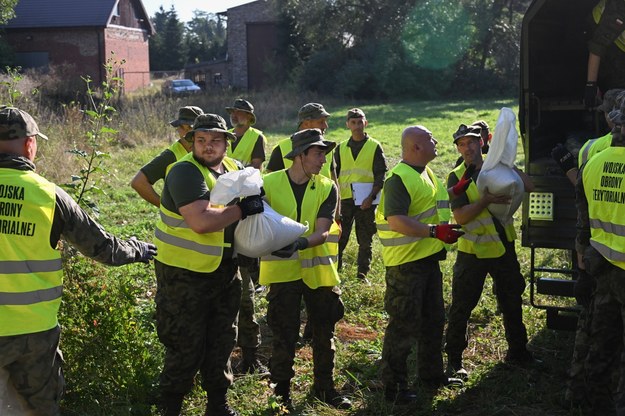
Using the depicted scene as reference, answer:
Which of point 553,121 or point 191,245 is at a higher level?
point 553,121

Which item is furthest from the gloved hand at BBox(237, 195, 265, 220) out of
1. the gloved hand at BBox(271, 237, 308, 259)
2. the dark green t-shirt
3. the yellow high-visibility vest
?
the yellow high-visibility vest

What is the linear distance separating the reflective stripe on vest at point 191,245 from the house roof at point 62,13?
40.1 meters

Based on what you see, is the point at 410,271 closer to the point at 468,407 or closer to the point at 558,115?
the point at 468,407

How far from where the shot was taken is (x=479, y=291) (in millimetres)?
6109

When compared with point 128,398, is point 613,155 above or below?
above

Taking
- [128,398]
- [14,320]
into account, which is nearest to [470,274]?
[128,398]

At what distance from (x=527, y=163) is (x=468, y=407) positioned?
206 centimetres

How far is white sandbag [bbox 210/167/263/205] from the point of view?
4.66 m

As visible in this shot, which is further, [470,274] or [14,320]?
[470,274]

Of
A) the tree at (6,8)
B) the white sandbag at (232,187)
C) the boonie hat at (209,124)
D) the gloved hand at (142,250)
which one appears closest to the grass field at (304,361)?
the gloved hand at (142,250)

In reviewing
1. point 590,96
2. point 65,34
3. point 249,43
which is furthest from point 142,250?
point 249,43

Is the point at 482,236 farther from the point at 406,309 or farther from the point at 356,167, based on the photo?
the point at 356,167

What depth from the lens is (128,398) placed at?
5.20m

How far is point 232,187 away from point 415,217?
1480 mm
